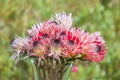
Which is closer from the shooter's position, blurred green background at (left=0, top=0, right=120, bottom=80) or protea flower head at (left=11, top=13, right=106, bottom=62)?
protea flower head at (left=11, top=13, right=106, bottom=62)

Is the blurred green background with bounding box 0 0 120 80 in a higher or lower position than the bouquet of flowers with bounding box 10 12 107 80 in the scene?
higher

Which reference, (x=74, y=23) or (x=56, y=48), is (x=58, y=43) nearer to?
(x=56, y=48)

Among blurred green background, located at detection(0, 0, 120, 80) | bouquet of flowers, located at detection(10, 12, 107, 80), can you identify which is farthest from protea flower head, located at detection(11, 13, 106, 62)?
blurred green background, located at detection(0, 0, 120, 80)

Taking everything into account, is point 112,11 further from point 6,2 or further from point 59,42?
point 59,42

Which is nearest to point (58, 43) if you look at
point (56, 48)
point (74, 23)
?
point (56, 48)

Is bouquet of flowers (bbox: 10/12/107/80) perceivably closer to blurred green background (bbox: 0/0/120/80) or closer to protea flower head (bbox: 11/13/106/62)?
protea flower head (bbox: 11/13/106/62)

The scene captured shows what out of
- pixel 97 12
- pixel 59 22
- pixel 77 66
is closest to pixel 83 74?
pixel 77 66
